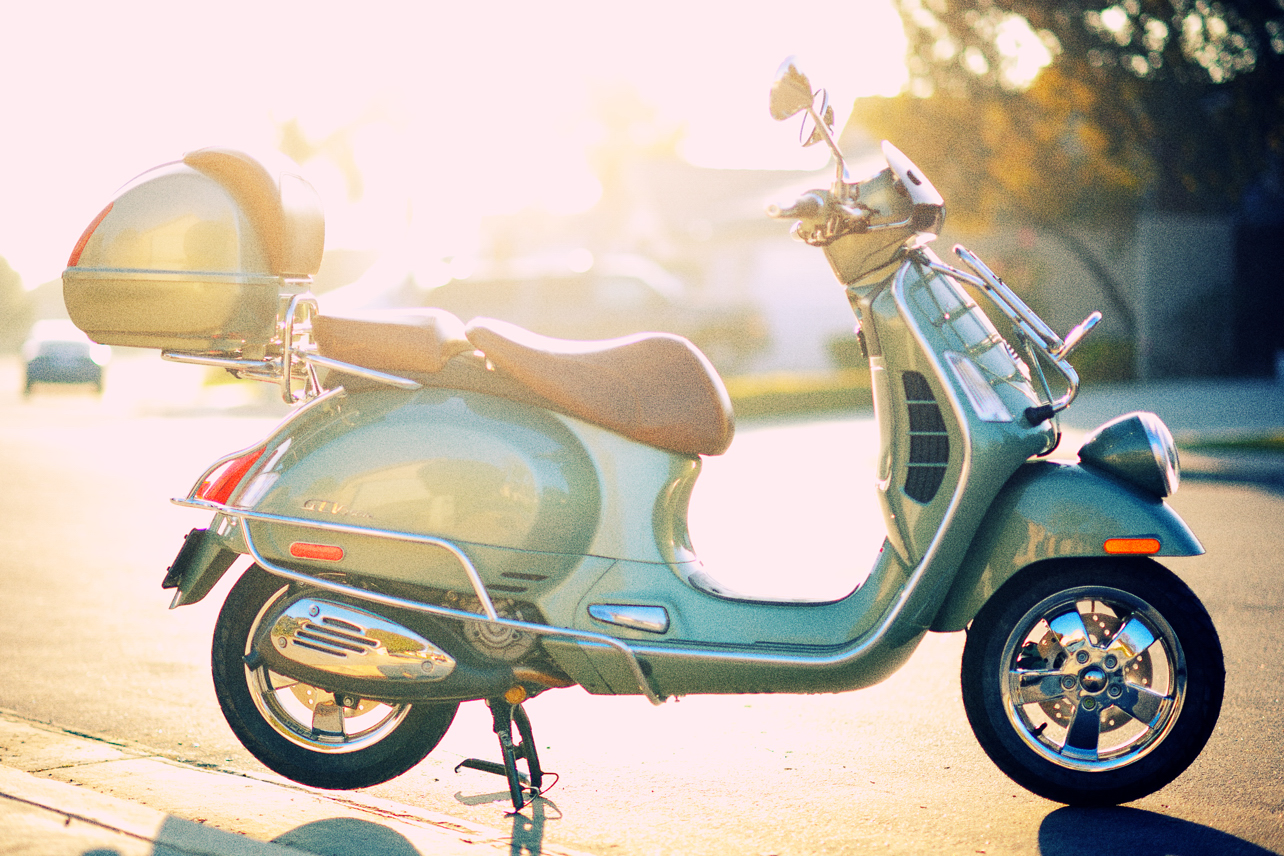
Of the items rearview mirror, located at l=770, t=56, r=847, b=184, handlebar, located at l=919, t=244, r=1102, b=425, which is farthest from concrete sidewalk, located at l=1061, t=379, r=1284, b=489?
rearview mirror, located at l=770, t=56, r=847, b=184

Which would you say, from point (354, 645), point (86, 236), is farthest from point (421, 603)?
point (86, 236)

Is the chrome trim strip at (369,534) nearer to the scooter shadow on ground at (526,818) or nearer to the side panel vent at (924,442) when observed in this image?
the scooter shadow on ground at (526,818)

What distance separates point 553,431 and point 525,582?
16.1 inches

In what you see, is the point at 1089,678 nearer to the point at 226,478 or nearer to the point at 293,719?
the point at 293,719

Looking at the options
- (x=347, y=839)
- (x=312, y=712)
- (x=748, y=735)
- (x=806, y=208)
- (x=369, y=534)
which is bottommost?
(x=748, y=735)

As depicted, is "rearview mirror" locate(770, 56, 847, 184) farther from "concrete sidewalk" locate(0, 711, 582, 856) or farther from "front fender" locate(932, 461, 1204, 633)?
"concrete sidewalk" locate(0, 711, 582, 856)

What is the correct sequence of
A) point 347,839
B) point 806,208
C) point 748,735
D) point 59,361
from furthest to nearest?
point 59,361
point 748,735
point 806,208
point 347,839

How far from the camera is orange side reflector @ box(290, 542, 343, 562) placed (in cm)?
344

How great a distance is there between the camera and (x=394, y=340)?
3.46 metres

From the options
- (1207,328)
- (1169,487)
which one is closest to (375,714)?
(1169,487)

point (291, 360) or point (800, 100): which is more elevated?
point (800, 100)

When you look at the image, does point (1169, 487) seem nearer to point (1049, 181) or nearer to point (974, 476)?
point (974, 476)

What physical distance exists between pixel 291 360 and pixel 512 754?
48.9 inches

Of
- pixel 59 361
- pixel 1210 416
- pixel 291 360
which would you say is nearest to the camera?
pixel 291 360
